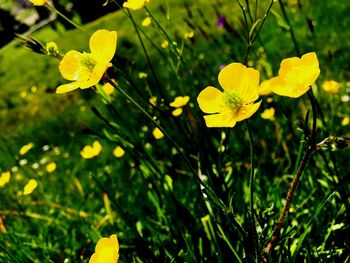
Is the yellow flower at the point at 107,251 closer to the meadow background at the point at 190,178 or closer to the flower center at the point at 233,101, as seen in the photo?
the meadow background at the point at 190,178

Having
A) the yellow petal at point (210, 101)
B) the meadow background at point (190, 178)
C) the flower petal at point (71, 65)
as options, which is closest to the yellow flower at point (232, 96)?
the yellow petal at point (210, 101)

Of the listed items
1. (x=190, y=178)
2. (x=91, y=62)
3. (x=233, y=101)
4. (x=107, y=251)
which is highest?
(x=91, y=62)

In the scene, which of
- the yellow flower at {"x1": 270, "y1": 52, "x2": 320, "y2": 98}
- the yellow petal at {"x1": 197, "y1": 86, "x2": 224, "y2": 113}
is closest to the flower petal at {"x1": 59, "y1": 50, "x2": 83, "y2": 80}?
the yellow petal at {"x1": 197, "y1": 86, "x2": 224, "y2": 113}

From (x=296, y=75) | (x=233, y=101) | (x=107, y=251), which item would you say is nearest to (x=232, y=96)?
(x=233, y=101)

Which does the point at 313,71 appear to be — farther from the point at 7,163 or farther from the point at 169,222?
the point at 7,163

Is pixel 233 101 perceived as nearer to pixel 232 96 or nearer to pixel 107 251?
pixel 232 96

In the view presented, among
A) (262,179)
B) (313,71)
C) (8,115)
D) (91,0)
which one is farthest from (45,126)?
(91,0)
